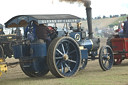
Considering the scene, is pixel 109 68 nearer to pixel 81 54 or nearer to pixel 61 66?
pixel 81 54

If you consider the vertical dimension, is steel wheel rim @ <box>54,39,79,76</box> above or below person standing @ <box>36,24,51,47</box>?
below

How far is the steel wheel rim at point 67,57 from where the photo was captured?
27.9ft

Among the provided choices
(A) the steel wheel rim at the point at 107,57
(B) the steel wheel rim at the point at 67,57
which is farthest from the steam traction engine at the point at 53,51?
(A) the steel wheel rim at the point at 107,57

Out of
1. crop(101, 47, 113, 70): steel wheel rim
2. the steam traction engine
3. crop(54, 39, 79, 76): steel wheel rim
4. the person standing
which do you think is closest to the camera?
the steam traction engine

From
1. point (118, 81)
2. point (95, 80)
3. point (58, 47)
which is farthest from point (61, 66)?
point (118, 81)

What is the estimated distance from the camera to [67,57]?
861cm

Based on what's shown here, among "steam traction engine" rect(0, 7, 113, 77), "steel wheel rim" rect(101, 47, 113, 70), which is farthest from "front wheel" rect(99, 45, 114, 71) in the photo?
"steam traction engine" rect(0, 7, 113, 77)

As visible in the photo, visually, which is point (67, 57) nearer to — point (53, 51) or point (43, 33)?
point (53, 51)

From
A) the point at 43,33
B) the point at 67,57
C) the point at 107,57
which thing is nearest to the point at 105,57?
the point at 107,57

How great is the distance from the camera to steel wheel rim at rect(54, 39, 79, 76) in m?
8.51

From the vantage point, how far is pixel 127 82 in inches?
285

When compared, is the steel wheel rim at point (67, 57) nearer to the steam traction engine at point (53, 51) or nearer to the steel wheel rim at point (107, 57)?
the steam traction engine at point (53, 51)

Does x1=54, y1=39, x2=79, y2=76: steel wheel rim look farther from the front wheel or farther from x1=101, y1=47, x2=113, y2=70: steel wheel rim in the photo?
x1=101, y1=47, x2=113, y2=70: steel wheel rim

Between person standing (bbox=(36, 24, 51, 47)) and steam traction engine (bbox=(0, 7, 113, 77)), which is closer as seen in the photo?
steam traction engine (bbox=(0, 7, 113, 77))
